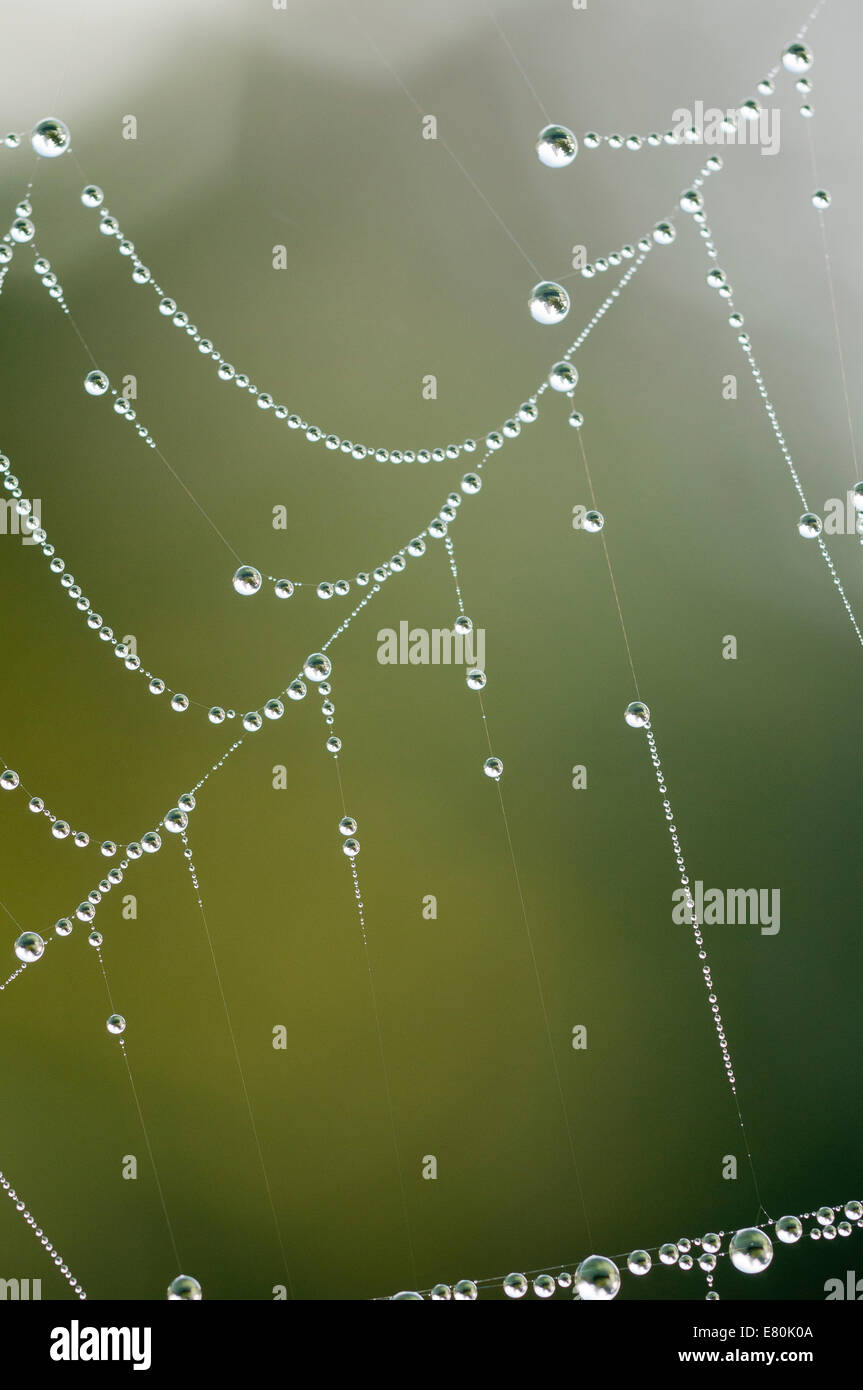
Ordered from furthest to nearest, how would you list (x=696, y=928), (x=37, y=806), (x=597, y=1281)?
1. (x=696, y=928)
2. (x=37, y=806)
3. (x=597, y=1281)

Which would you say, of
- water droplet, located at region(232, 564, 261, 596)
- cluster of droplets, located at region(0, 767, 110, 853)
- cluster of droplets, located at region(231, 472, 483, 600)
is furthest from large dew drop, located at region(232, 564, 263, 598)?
Answer: cluster of droplets, located at region(0, 767, 110, 853)

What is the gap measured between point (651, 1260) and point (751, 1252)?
1.32 ft

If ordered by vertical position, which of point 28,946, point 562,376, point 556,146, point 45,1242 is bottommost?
point 45,1242

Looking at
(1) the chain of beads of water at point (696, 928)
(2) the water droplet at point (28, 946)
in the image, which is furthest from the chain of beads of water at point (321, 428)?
(2) the water droplet at point (28, 946)

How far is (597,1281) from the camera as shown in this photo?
0.95m

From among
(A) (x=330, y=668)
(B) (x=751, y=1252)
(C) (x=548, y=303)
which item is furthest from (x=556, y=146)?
(B) (x=751, y=1252)

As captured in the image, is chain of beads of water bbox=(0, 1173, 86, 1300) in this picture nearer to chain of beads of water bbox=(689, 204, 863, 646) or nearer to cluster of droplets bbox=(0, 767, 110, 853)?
cluster of droplets bbox=(0, 767, 110, 853)

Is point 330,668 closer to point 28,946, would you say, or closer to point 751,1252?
point 28,946

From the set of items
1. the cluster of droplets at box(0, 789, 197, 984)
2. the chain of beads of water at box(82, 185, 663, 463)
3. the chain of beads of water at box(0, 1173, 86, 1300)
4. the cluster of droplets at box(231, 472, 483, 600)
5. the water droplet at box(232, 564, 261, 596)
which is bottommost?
the chain of beads of water at box(0, 1173, 86, 1300)

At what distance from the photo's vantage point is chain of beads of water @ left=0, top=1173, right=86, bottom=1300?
131 centimetres

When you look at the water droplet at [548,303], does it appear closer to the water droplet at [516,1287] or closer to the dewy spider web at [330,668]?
the dewy spider web at [330,668]

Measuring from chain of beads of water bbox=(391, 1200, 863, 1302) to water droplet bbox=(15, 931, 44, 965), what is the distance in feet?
1.90

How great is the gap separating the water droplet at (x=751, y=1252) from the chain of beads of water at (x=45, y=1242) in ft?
2.62

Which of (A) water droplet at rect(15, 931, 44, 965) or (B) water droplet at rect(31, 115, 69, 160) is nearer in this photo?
(B) water droplet at rect(31, 115, 69, 160)
